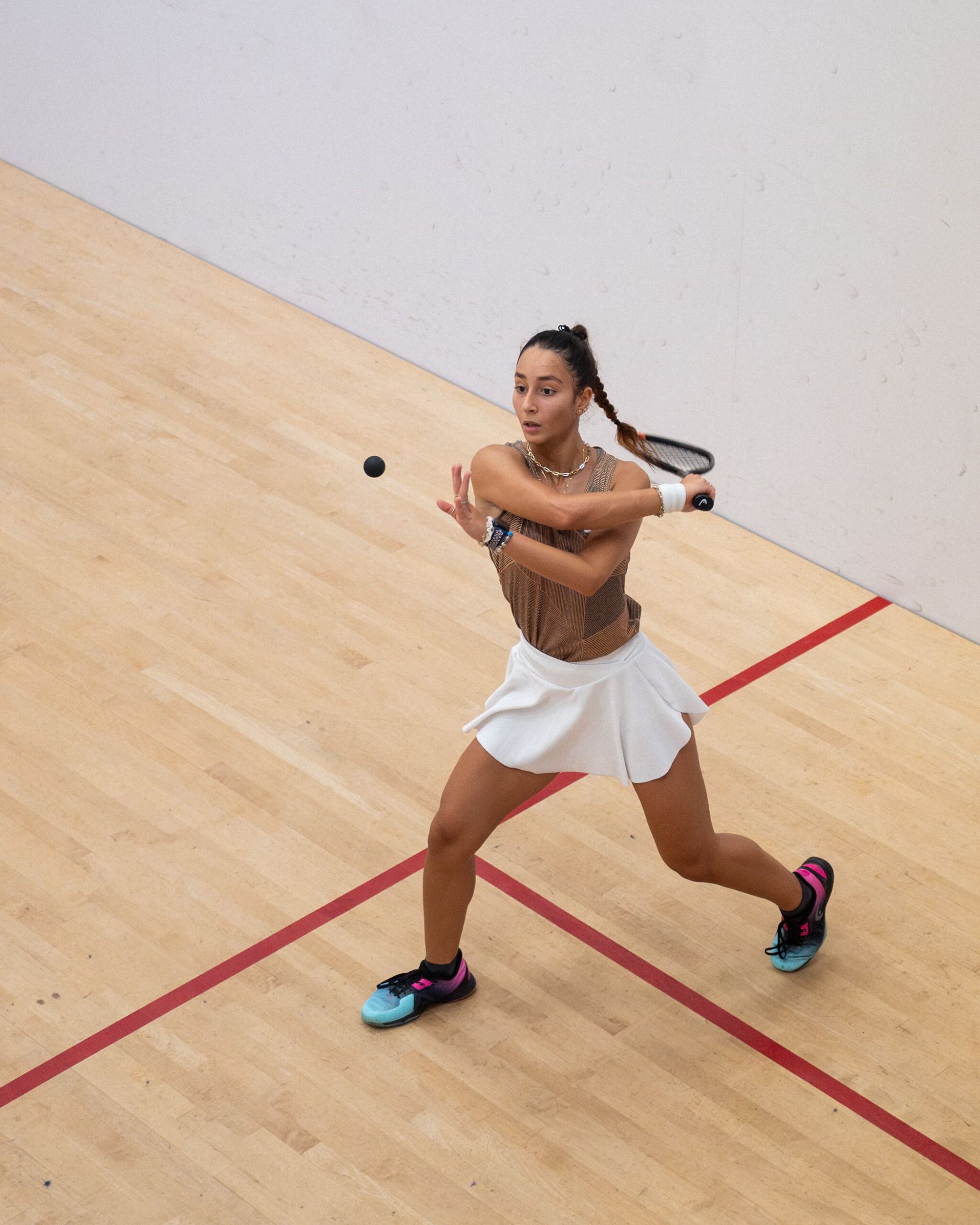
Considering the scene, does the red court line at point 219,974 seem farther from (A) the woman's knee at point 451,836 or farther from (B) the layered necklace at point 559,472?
(B) the layered necklace at point 559,472

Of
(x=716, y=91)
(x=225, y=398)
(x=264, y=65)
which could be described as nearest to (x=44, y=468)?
(x=225, y=398)

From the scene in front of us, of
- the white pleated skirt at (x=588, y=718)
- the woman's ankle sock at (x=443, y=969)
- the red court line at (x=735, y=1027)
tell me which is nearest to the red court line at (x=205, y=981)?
the red court line at (x=735, y=1027)

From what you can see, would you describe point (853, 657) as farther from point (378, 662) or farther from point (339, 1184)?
point (339, 1184)

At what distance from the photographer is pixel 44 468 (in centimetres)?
492

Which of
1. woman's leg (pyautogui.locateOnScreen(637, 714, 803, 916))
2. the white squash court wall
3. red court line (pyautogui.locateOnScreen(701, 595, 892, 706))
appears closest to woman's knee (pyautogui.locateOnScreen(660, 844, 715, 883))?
woman's leg (pyautogui.locateOnScreen(637, 714, 803, 916))

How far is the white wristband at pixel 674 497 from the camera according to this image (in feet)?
8.84

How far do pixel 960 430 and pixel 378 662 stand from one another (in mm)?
1569

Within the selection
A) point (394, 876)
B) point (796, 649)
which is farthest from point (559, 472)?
point (796, 649)

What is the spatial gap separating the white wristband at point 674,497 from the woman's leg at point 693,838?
421 millimetres

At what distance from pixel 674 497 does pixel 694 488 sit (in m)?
0.04

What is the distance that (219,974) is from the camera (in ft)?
10.5

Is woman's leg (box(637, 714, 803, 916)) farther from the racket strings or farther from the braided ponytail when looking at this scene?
the braided ponytail

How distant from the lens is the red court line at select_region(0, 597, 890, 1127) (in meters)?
2.95

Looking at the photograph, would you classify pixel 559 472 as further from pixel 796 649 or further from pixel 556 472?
pixel 796 649
